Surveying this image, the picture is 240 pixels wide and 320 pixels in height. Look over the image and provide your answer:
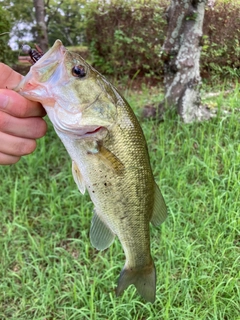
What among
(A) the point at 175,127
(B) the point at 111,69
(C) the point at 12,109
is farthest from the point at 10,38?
(C) the point at 12,109

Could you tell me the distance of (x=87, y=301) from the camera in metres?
2.47

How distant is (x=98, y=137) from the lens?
4.27ft

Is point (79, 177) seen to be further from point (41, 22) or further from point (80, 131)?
point (41, 22)

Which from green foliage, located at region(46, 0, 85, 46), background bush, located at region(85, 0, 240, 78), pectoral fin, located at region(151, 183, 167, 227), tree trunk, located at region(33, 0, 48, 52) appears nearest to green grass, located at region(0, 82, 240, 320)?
pectoral fin, located at region(151, 183, 167, 227)

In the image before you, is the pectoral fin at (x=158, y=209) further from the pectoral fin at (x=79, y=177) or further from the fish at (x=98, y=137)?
the pectoral fin at (x=79, y=177)

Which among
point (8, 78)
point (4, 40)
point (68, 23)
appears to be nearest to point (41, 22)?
point (4, 40)

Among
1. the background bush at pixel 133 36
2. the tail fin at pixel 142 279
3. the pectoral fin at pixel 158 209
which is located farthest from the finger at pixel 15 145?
the background bush at pixel 133 36

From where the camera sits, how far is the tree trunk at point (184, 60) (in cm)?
420

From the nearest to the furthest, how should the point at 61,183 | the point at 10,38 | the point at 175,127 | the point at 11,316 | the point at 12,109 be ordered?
the point at 12,109 < the point at 11,316 < the point at 61,183 < the point at 175,127 < the point at 10,38

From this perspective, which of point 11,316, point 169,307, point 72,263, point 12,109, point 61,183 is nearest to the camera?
point 12,109

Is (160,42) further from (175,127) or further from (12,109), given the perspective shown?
(12,109)

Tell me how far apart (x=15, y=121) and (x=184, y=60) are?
3.40 metres

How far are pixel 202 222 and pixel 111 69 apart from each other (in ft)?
14.1

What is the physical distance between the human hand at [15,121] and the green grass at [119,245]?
4.67 ft
